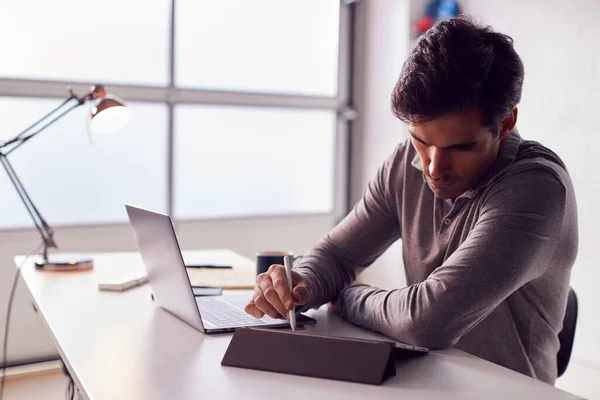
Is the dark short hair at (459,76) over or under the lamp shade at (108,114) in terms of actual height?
over

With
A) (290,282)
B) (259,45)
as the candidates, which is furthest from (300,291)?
(259,45)

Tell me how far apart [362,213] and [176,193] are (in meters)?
2.14

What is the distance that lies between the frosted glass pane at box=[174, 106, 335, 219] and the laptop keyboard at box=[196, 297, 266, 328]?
215 cm

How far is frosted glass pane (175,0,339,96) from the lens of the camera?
3.56 metres

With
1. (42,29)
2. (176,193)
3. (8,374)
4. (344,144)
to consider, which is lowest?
(8,374)

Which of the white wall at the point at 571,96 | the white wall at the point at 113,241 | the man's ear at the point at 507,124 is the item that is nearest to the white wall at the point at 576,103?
the white wall at the point at 571,96

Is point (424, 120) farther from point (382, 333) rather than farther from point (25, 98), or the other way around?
point (25, 98)

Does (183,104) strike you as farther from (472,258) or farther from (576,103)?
(472,258)

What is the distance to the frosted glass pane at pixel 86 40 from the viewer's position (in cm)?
311

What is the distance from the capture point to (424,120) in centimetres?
127

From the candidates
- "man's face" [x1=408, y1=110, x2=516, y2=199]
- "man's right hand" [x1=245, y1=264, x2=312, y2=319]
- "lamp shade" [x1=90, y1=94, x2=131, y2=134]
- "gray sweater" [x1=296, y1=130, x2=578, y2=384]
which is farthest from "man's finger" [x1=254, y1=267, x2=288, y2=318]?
"lamp shade" [x1=90, y1=94, x2=131, y2=134]

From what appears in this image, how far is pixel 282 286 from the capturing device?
1317 millimetres

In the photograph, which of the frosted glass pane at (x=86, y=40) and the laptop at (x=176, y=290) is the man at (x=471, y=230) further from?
the frosted glass pane at (x=86, y=40)

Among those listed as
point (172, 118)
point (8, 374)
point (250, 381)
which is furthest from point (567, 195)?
point (8, 374)
